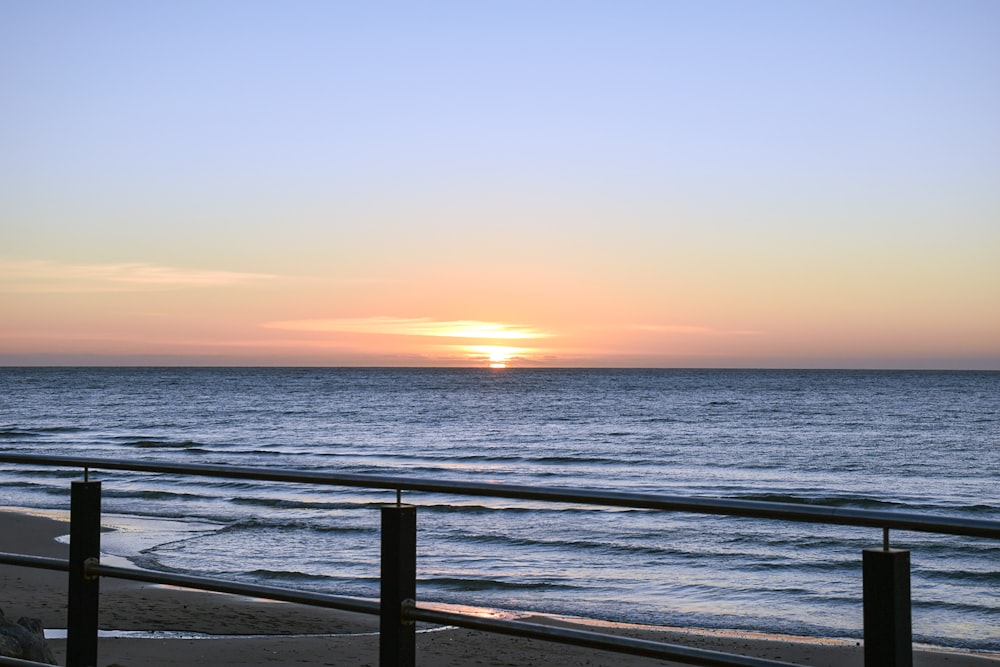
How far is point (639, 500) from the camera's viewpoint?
2.24 metres

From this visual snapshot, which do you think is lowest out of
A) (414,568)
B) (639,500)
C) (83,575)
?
(83,575)

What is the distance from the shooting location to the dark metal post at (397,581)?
8.25 ft

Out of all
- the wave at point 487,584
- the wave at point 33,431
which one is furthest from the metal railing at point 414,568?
the wave at point 33,431

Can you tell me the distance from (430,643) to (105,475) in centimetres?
1658

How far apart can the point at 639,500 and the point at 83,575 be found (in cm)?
168

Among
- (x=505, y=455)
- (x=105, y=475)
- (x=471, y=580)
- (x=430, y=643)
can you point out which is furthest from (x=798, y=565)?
(x=505, y=455)

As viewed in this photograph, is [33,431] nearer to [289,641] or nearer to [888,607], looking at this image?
[289,641]

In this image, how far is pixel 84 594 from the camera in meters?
3.04

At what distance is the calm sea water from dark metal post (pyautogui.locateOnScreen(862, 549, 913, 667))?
8.99m

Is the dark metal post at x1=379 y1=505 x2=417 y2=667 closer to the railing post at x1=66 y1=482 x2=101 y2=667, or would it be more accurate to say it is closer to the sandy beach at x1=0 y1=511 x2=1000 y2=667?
the railing post at x1=66 y1=482 x2=101 y2=667

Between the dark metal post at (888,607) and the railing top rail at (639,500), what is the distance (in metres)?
0.06

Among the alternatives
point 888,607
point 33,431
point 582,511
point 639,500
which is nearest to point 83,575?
point 639,500

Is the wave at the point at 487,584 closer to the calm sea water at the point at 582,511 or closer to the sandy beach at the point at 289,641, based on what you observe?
the calm sea water at the point at 582,511

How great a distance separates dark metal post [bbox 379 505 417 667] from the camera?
2514 mm
